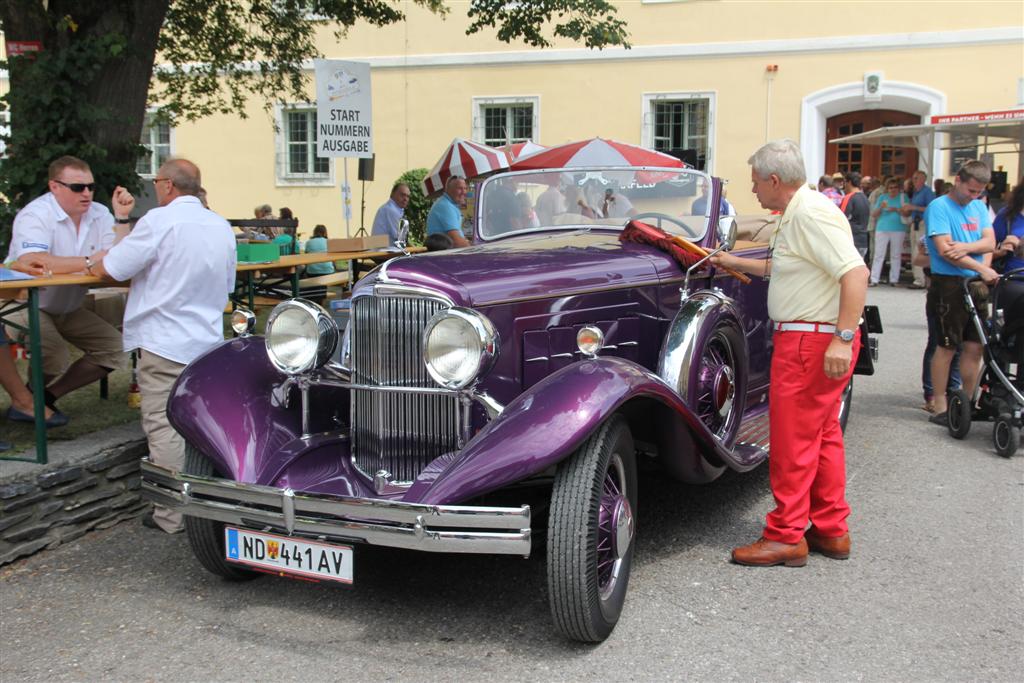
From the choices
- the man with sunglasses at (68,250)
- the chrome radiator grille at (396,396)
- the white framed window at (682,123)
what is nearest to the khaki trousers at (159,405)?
the man with sunglasses at (68,250)

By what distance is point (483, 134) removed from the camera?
1998 centimetres

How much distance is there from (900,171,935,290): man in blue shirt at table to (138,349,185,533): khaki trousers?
1281cm

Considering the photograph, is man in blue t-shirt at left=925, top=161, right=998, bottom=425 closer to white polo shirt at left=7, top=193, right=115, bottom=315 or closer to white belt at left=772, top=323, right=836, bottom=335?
white belt at left=772, top=323, right=836, bottom=335

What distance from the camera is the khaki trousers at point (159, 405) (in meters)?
4.59

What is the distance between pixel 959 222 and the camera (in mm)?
6402

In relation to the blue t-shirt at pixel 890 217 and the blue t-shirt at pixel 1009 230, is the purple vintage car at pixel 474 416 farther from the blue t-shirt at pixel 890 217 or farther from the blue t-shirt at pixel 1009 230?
the blue t-shirt at pixel 890 217

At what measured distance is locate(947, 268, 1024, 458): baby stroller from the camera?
19.3 feet

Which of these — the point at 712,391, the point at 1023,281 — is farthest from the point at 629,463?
Result: the point at 1023,281

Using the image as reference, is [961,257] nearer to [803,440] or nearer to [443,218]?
[803,440]

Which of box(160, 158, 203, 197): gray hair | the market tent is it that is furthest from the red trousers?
the market tent

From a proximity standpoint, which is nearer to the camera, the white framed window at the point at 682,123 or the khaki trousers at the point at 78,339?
the khaki trousers at the point at 78,339

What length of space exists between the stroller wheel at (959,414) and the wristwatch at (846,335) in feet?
9.27

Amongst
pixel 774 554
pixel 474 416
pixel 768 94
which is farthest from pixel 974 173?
pixel 768 94

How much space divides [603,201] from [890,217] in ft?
38.1
